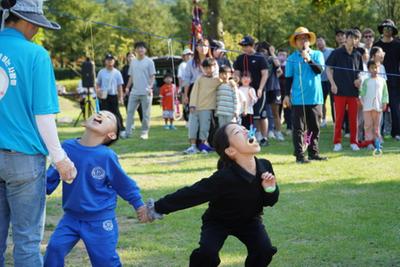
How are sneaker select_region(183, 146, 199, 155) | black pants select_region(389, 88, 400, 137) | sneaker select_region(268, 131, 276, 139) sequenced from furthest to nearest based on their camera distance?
sneaker select_region(268, 131, 276, 139) < black pants select_region(389, 88, 400, 137) < sneaker select_region(183, 146, 199, 155)

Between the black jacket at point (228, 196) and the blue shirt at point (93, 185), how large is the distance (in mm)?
296

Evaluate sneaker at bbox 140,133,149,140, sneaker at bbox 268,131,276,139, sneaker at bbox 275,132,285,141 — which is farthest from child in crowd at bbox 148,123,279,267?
sneaker at bbox 140,133,149,140

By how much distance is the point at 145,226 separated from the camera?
679 centimetres

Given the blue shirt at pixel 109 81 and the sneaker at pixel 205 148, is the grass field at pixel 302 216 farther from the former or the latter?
the blue shirt at pixel 109 81

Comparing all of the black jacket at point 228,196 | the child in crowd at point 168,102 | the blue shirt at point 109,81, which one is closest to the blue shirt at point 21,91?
the black jacket at point 228,196

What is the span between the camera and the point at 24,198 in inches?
161

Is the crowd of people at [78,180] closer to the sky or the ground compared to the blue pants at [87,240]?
closer to the sky

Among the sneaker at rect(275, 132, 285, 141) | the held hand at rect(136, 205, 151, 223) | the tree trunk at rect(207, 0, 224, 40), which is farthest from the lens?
the tree trunk at rect(207, 0, 224, 40)

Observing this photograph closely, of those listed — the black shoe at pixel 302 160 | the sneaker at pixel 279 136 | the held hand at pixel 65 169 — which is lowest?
the sneaker at pixel 279 136

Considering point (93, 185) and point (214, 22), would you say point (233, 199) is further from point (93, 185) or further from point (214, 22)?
point (214, 22)

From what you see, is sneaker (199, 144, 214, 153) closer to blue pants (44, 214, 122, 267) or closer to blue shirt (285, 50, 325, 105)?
blue shirt (285, 50, 325, 105)

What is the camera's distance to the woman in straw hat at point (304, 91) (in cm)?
1030

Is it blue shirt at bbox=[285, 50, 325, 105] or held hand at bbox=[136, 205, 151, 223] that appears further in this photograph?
blue shirt at bbox=[285, 50, 325, 105]

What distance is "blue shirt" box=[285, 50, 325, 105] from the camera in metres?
10.3
